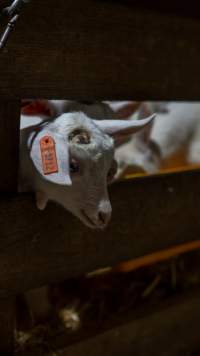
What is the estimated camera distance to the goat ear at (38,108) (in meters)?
1.00

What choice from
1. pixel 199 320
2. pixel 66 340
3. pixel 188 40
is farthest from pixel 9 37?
pixel 199 320

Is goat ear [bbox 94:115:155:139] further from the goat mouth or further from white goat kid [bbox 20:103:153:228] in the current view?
the goat mouth

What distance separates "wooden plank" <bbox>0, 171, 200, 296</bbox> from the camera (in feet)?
3.12

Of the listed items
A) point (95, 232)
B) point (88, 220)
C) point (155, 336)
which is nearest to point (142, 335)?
point (155, 336)

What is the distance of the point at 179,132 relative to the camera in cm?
147

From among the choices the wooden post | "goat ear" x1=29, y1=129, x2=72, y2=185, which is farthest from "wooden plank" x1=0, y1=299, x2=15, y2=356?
"goat ear" x1=29, y1=129, x2=72, y2=185

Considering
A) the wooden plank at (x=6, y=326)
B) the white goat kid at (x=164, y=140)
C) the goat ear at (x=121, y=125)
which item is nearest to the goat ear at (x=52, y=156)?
the goat ear at (x=121, y=125)

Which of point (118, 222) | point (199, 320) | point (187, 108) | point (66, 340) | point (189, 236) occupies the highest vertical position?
point (187, 108)

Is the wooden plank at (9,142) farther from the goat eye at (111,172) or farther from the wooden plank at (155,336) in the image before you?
the wooden plank at (155,336)

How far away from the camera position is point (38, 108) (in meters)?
1.01

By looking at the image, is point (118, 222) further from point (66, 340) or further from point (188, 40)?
point (188, 40)

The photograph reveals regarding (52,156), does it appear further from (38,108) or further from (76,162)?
Result: (38,108)

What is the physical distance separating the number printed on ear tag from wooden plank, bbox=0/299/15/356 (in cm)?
26

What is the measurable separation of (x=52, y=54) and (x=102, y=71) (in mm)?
126
